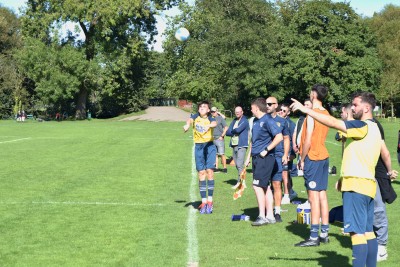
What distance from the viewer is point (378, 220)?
8125mm

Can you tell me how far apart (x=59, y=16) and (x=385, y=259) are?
2443 inches

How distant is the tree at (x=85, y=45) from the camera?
6438 centimetres

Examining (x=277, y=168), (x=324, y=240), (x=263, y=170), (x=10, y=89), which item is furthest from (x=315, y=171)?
(x=10, y=89)

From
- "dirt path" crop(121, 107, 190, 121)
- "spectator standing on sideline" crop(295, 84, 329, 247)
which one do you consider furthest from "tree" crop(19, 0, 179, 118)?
"spectator standing on sideline" crop(295, 84, 329, 247)

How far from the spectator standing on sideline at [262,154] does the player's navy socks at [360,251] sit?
374cm

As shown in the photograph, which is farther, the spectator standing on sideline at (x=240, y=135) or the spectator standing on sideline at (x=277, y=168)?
the spectator standing on sideline at (x=240, y=135)

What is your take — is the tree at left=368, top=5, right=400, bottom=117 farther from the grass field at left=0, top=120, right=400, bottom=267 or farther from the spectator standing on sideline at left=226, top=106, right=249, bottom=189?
the spectator standing on sideline at left=226, top=106, right=249, bottom=189

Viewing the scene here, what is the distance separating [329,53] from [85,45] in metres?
26.3

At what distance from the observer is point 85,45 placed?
223 feet

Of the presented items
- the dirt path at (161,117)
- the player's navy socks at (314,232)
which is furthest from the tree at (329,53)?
the player's navy socks at (314,232)

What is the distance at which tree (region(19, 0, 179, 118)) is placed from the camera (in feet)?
211

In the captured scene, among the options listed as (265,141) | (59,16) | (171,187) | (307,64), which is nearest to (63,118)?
(59,16)

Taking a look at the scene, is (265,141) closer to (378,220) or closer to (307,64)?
(378,220)

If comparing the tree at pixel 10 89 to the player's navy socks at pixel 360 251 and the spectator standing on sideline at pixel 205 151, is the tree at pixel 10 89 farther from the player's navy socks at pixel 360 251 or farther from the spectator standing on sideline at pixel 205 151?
the player's navy socks at pixel 360 251
